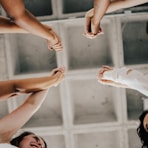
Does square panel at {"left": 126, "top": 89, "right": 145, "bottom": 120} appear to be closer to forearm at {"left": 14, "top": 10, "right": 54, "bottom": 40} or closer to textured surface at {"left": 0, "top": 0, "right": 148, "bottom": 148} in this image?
textured surface at {"left": 0, "top": 0, "right": 148, "bottom": 148}

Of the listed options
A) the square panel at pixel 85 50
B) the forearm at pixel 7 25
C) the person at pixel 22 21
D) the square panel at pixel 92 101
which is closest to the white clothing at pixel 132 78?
the person at pixel 22 21

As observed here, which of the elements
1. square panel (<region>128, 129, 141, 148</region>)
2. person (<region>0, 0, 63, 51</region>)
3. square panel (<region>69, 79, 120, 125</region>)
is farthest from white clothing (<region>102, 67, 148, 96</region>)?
square panel (<region>128, 129, 141, 148</region>)

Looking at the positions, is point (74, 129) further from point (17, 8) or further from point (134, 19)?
point (17, 8)

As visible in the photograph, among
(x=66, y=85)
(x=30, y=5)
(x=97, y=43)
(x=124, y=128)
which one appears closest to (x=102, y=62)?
(x=97, y=43)

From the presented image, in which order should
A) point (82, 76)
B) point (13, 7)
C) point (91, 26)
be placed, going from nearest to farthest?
point (13, 7), point (91, 26), point (82, 76)

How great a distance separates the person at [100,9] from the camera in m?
1.51

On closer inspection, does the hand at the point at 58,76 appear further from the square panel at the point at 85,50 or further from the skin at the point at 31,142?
the square panel at the point at 85,50

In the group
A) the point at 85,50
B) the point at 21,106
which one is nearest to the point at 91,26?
the point at 21,106

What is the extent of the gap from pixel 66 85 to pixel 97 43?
47 centimetres

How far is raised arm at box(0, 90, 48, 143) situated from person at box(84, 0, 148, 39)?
0.49m

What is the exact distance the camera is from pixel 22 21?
4.64 feet

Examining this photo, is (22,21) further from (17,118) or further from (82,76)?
(82,76)

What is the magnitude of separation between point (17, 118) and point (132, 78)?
62 cm

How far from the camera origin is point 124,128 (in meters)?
2.64
